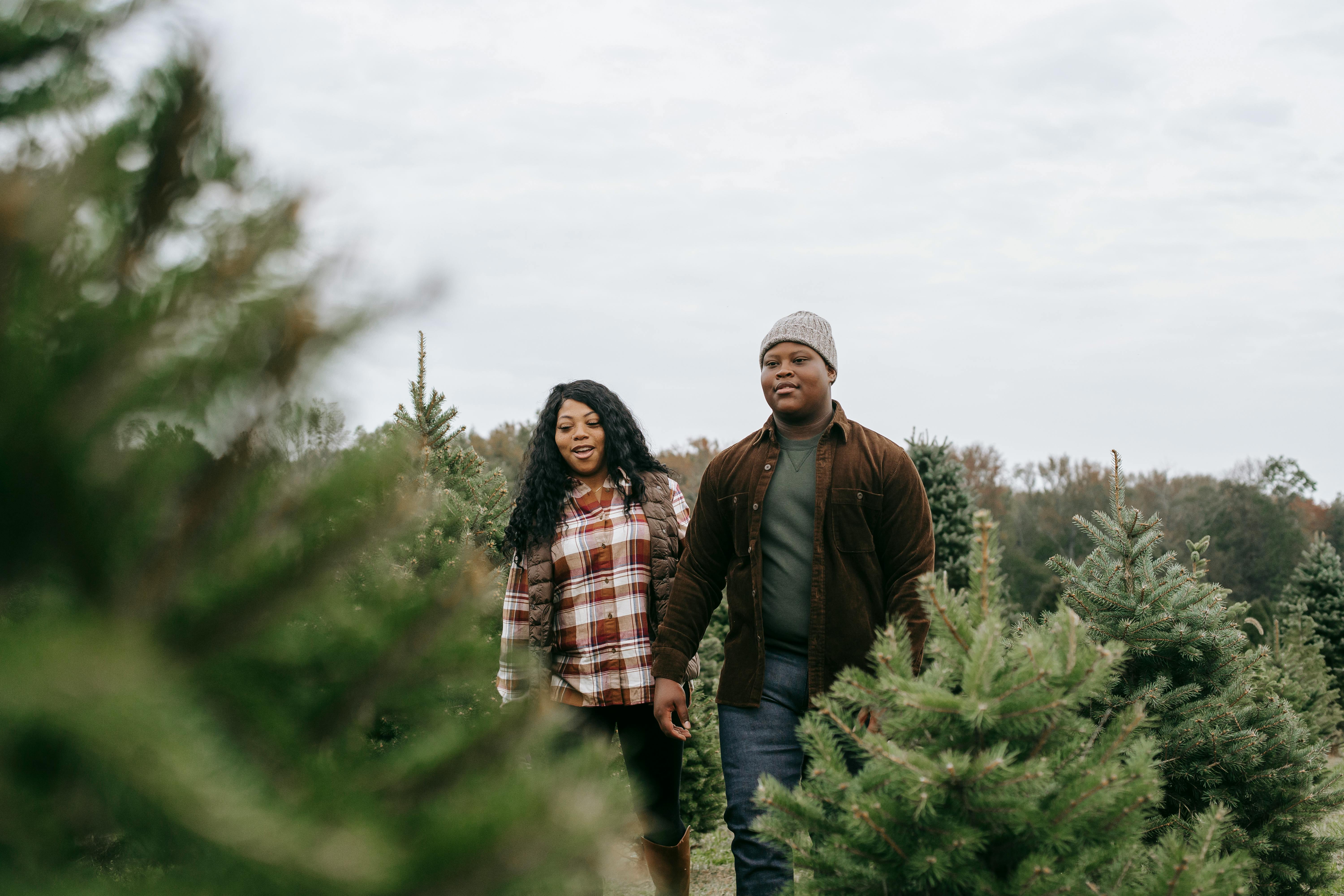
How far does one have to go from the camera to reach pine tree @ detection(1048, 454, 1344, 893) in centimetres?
368

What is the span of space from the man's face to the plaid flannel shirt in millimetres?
862

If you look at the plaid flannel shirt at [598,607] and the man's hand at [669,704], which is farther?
the plaid flannel shirt at [598,607]

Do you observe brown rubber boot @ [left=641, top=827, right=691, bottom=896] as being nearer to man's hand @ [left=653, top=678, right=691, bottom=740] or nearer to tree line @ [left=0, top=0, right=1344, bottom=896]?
man's hand @ [left=653, top=678, right=691, bottom=740]

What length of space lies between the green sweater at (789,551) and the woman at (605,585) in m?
0.54

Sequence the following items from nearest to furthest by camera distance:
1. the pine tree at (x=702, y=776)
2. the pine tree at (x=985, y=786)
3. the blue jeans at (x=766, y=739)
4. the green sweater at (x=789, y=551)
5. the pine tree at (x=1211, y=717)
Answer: the pine tree at (x=985, y=786) → the blue jeans at (x=766, y=739) → the green sweater at (x=789, y=551) → the pine tree at (x=1211, y=717) → the pine tree at (x=702, y=776)

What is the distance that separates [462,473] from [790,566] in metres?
5.05

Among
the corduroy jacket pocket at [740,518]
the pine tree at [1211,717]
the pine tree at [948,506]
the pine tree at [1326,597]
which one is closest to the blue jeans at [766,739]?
the corduroy jacket pocket at [740,518]

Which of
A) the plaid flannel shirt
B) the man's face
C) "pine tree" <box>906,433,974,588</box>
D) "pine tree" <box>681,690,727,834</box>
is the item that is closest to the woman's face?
the plaid flannel shirt

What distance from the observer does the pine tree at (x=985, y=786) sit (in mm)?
1955

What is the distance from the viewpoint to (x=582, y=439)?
13.2ft

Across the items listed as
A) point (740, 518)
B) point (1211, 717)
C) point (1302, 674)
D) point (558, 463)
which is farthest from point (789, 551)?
point (1302, 674)

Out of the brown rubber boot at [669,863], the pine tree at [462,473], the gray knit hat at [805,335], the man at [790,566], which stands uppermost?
the pine tree at [462,473]

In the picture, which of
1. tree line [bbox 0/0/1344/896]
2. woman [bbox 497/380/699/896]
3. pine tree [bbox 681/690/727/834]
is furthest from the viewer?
pine tree [bbox 681/690/727/834]

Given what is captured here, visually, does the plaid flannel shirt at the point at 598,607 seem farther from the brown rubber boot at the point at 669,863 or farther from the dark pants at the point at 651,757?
the brown rubber boot at the point at 669,863
